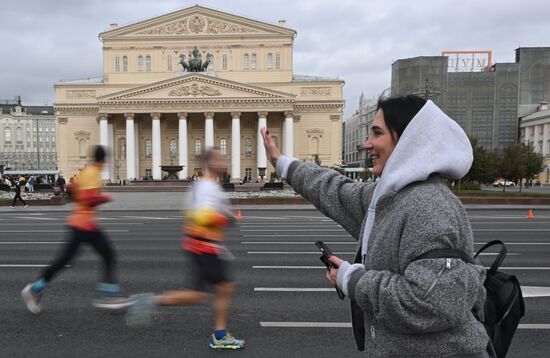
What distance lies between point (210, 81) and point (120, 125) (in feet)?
53.7

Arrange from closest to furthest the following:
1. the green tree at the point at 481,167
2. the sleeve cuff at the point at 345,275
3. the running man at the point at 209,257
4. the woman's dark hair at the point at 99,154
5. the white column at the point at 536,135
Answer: the sleeve cuff at the point at 345,275 < the running man at the point at 209,257 < the woman's dark hair at the point at 99,154 < the green tree at the point at 481,167 < the white column at the point at 536,135

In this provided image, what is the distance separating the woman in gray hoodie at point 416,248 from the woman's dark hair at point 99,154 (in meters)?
4.83

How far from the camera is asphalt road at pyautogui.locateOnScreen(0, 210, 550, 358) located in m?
4.60

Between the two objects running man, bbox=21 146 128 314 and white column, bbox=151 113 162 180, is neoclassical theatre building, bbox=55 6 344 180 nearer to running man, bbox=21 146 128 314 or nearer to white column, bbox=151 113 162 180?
white column, bbox=151 113 162 180

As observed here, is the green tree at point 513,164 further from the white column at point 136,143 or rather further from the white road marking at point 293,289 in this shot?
the white column at point 136,143

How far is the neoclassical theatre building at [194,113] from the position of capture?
69.1 metres

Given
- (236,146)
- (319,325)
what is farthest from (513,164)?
(319,325)

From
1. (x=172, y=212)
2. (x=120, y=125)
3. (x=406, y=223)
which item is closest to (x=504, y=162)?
(x=172, y=212)

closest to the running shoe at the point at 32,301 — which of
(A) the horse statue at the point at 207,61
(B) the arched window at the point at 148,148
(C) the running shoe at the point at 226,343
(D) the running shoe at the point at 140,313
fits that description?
(D) the running shoe at the point at 140,313

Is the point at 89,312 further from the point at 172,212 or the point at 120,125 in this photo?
the point at 120,125

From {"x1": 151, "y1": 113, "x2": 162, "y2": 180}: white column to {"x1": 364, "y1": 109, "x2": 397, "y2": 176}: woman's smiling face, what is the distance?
66.4 m

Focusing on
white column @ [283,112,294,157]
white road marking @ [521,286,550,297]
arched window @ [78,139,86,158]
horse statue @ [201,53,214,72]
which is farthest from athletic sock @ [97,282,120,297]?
arched window @ [78,139,86,158]

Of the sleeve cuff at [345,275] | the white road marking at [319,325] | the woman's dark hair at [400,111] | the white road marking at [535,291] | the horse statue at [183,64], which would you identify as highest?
the horse statue at [183,64]

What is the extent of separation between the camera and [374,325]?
196 centimetres
